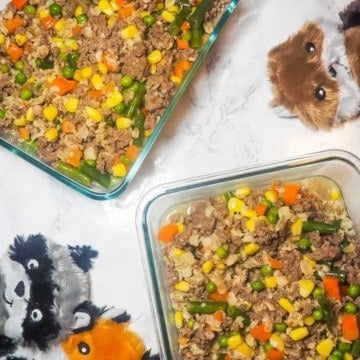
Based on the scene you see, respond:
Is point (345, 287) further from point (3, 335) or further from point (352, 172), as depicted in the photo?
point (3, 335)

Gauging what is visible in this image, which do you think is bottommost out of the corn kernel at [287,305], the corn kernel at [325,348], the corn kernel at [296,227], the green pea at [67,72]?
the corn kernel at [325,348]

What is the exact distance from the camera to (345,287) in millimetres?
1290

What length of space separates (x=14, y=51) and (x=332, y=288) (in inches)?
33.1

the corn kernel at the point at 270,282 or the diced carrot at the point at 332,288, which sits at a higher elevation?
the corn kernel at the point at 270,282

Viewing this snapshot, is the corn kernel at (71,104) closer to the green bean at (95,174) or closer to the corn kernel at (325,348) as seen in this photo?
the green bean at (95,174)

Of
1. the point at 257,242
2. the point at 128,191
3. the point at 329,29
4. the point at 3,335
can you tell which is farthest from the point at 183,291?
the point at 329,29

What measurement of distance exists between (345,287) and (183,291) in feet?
1.10

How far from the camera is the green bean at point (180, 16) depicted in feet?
4.34

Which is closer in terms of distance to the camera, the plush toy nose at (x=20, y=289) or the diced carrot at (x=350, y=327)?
the diced carrot at (x=350, y=327)

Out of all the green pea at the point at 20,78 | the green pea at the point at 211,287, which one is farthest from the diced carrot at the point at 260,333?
the green pea at the point at 20,78

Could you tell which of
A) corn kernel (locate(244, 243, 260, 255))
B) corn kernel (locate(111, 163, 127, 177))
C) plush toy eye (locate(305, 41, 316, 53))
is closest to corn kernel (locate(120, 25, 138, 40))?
corn kernel (locate(111, 163, 127, 177))

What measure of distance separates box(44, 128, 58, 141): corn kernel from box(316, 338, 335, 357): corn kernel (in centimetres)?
69

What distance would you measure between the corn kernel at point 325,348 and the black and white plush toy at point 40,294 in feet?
1.67

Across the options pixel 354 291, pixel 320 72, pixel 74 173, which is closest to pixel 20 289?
pixel 74 173
